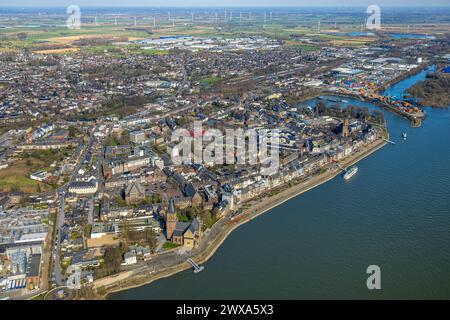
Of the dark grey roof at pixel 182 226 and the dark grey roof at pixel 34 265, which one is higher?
the dark grey roof at pixel 182 226

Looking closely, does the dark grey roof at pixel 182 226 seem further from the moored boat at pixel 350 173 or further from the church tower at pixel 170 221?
the moored boat at pixel 350 173

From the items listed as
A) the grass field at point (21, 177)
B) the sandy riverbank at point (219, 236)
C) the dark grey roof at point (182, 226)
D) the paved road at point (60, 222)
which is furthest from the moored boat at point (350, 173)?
the grass field at point (21, 177)

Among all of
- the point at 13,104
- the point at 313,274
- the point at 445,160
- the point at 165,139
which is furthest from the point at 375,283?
the point at 13,104

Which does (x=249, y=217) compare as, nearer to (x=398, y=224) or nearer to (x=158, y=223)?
(x=158, y=223)

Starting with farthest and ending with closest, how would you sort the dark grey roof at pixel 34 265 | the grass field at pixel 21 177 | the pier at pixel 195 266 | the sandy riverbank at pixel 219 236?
the grass field at pixel 21 177
the pier at pixel 195 266
the sandy riverbank at pixel 219 236
the dark grey roof at pixel 34 265

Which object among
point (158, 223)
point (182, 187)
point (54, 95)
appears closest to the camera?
point (158, 223)

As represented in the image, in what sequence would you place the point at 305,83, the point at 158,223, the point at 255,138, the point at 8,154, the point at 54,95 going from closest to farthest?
1. the point at 158,223
2. the point at 8,154
3. the point at 255,138
4. the point at 54,95
5. the point at 305,83

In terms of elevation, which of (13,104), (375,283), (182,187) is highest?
(13,104)

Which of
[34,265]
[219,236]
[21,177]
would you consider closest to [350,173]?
[219,236]
